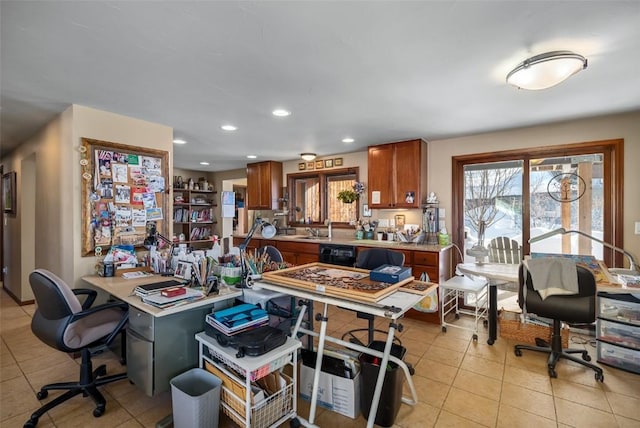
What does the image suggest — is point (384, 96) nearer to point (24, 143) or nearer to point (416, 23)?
point (416, 23)

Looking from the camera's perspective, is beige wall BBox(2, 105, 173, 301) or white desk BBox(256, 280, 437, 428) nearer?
white desk BBox(256, 280, 437, 428)

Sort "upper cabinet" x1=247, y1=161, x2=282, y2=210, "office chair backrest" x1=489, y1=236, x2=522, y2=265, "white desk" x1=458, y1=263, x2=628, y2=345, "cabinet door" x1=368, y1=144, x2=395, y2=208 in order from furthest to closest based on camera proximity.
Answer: "upper cabinet" x1=247, y1=161, x2=282, y2=210 → "cabinet door" x1=368, y1=144, x2=395, y2=208 → "office chair backrest" x1=489, y1=236, x2=522, y2=265 → "white desk" x1=458, y1=263, x2=628, y2=345

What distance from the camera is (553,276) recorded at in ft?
8.44

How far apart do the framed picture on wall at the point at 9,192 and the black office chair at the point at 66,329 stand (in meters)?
3.76

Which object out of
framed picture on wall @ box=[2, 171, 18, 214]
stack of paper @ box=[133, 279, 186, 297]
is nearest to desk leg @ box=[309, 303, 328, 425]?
stack of paper @ box=[133, 279, 186, 297]

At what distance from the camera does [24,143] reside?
165 inches

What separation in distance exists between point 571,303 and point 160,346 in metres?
3.20

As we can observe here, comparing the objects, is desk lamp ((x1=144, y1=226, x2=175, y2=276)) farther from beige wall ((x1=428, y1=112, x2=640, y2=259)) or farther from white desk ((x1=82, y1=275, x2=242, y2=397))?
beige wall ((x1=428, y1=112, x2=640, y2=259))

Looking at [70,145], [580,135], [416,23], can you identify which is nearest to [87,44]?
[70,145]

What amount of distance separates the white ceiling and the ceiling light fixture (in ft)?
0.16

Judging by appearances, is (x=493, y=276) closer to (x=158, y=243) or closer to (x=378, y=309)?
(x=378, y=309)

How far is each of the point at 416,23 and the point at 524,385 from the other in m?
2.70

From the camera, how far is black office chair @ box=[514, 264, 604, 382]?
8.13 feet

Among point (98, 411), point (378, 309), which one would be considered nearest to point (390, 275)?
point (378, 309)
